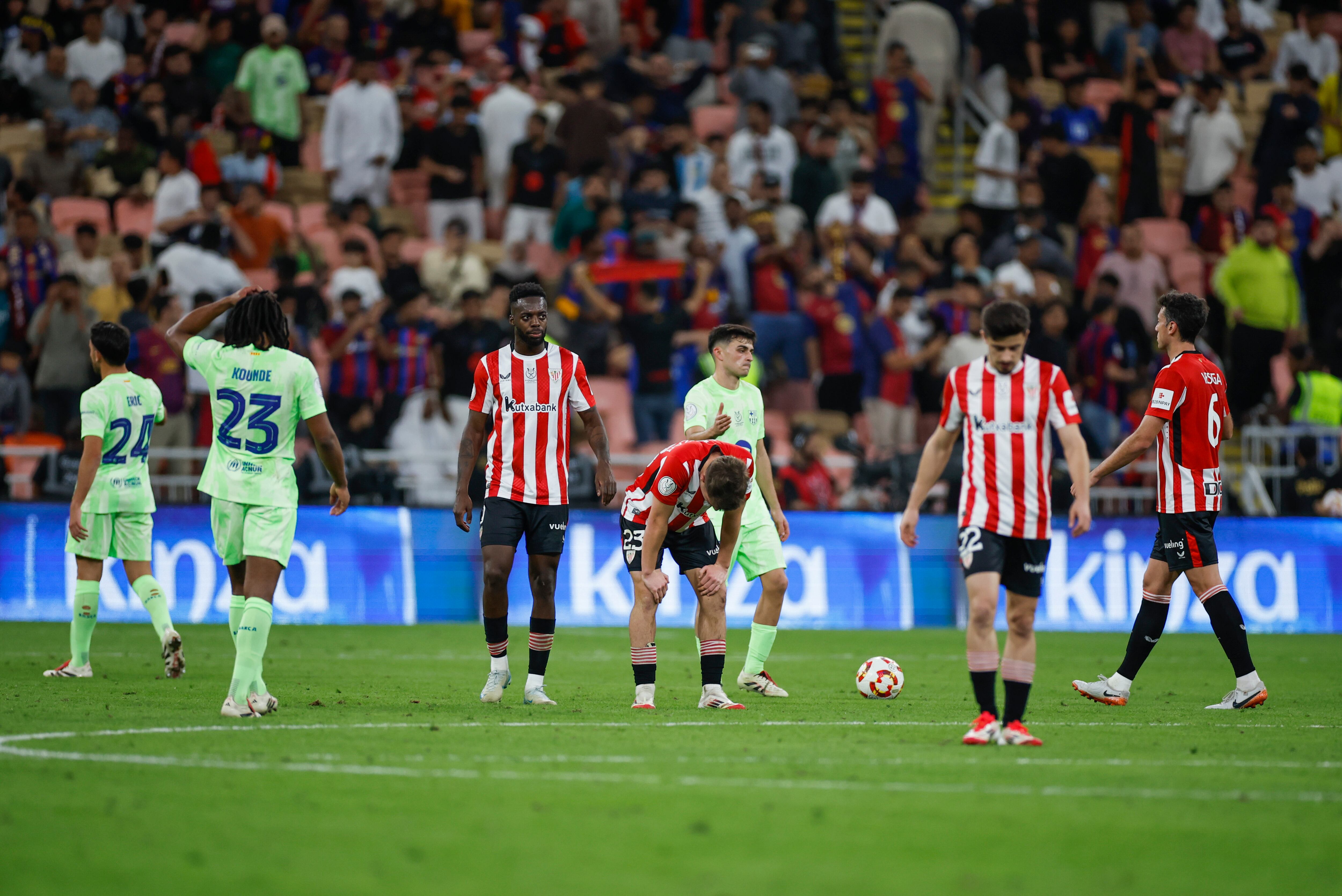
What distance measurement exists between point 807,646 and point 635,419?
521 centimetres

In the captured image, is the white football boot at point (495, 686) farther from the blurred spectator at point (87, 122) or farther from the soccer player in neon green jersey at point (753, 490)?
the blurred spectator at point (87, 122)

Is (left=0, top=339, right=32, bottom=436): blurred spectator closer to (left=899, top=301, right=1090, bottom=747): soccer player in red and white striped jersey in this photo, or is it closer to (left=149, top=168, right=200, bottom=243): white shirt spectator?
(left=149, top=168, right=200, bottom=243): white shirt spectator

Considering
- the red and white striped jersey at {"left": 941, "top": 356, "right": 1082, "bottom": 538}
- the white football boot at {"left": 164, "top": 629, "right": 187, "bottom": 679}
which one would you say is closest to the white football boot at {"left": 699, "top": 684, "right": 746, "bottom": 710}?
the red and white striped jersey at {"left": 941, "top": 356, "right": 1082, "bottom": 538}

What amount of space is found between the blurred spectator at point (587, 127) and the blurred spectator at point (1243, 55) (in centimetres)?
1086

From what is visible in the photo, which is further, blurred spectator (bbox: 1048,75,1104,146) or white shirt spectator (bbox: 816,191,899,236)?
blurred spectator (bbox: 1048,75,1104,146)

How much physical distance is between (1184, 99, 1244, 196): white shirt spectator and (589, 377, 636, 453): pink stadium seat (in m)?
10.0

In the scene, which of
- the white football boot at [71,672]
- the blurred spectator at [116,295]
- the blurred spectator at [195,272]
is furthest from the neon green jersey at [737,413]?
the blurred spectator at [116,295]

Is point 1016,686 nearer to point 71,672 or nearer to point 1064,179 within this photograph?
point 71,672

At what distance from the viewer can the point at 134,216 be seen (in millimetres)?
21344

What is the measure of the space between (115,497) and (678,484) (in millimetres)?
4637

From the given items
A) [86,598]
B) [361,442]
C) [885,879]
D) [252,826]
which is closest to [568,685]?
[86,598]

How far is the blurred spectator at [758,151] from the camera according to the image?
73.0 ft

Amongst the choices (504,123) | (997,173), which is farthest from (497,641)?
(997,173)

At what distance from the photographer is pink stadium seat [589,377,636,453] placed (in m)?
20.1
